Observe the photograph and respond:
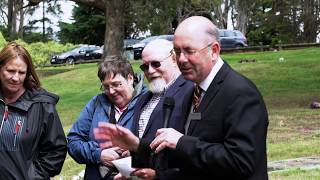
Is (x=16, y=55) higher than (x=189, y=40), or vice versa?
(x=189, y=40)

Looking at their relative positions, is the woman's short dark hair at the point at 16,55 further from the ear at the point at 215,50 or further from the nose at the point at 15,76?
the ear at the point at 215,50

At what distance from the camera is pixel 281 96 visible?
20797 millimetres

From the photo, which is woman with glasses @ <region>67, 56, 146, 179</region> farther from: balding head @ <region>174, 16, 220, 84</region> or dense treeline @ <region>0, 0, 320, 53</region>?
dense treeline @ <region>0, 0, 320, 53</region>

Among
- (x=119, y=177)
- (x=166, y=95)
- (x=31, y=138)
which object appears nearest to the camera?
(x=166, y=95)

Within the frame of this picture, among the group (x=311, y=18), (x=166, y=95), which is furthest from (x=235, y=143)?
(x=311, y=18)

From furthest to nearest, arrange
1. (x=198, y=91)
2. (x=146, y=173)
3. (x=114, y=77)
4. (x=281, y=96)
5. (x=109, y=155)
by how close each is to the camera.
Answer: (x=281, y=96) → (x=114, y=77) → (x=109, y=155) → (x=146, y=173) → (x=198, y=91)

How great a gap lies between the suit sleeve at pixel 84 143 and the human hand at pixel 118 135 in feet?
3.81

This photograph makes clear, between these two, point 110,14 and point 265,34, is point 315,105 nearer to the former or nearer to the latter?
point 110,14

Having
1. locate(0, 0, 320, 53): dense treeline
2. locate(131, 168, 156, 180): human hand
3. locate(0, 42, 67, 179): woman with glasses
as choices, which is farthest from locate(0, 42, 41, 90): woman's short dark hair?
locate(0, 0, 320, 53): dense treeline

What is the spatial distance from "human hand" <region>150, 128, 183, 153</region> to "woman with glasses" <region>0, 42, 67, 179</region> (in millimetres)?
1363

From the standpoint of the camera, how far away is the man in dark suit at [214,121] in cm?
322

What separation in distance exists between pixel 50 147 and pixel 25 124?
28 centimetres

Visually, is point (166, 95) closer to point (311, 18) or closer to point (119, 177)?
point (119, 177)

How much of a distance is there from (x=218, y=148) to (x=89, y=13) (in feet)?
177
